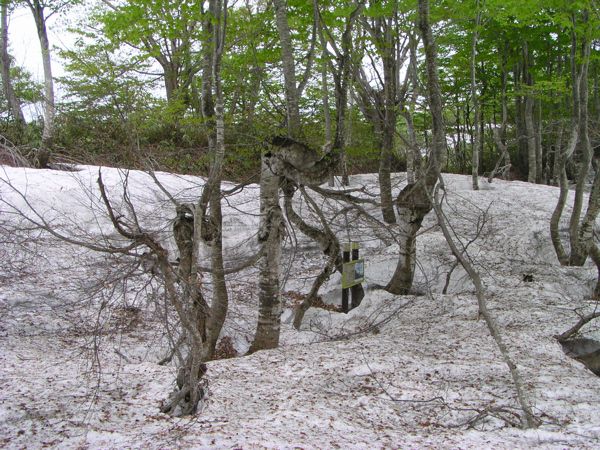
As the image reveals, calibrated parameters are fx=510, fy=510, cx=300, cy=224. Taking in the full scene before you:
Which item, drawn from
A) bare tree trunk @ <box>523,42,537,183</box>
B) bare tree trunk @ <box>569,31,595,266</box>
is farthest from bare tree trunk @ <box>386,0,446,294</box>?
bare tree trunk @ <box>523,42,537,183</box>

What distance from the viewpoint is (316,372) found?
469 cm

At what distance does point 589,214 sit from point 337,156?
14.5 feet

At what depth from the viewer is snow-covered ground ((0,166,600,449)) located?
341cm

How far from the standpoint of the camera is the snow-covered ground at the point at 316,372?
341 centimetres

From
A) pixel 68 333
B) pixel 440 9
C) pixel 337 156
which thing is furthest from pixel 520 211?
pixel 68 333

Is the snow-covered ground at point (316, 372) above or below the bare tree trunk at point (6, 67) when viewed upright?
below

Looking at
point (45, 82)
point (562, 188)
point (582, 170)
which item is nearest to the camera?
point (582, 170)

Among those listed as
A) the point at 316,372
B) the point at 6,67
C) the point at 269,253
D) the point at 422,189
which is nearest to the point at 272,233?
the point at 269,253

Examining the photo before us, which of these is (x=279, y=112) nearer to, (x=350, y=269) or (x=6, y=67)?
(x=350, y=269)

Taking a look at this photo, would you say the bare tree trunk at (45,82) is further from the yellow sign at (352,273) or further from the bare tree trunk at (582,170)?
the bare tree trunk at (582,170)

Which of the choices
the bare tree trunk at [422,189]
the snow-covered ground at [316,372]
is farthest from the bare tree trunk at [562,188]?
the bare tree trunk at [422,189]

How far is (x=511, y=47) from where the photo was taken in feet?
44.2

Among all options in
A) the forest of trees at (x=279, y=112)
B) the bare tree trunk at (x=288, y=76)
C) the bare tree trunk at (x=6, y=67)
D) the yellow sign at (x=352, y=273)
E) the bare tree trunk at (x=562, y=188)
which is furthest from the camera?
the bare tree trunk at (x=6, y=67)

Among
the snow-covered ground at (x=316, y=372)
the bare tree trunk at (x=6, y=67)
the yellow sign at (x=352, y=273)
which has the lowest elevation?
Result: the snow-covered ground at (x=316, y=372)
